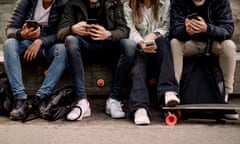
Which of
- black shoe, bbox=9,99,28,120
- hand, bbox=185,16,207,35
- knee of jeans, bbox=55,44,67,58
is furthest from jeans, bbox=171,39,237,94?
black shoe, bbox=9,99,28,120

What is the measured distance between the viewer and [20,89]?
460cm

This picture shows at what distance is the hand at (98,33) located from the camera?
4.64 m

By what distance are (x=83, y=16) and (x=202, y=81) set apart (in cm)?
132

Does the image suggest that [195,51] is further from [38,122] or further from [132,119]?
[38,122]

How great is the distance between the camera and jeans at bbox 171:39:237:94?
14.8 ft

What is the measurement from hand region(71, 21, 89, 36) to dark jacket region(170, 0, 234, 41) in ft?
2.77

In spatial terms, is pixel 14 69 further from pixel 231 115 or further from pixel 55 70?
pixel 231 115

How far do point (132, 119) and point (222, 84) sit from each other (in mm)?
924

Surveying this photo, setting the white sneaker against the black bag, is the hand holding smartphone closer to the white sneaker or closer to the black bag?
the black bag

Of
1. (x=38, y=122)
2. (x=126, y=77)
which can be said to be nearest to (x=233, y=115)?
(x=126, y=77)

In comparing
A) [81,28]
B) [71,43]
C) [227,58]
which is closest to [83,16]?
[81,28]

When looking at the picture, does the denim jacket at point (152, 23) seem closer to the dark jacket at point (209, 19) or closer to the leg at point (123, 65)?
the dark jacket at point (209, 19)

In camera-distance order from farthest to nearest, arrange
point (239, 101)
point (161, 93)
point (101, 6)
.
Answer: point (239, 101) < point (101, 6) < point (161, 93)

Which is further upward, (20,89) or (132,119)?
(20,89)
